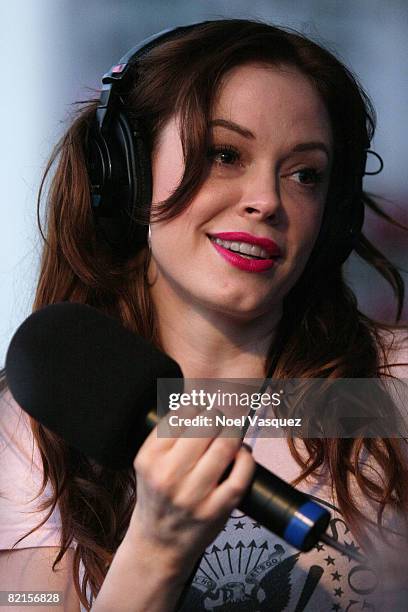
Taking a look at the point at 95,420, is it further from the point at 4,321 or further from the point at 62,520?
the point at 4,321

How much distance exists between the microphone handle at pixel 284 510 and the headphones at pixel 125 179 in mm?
503

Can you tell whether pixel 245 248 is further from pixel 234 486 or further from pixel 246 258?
pixel 234 486

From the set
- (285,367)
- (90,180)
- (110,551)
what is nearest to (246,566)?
(110,551)

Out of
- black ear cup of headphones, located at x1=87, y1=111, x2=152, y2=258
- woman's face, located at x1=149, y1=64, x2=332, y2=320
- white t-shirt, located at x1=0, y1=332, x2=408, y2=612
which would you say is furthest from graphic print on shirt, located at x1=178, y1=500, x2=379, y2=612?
black ear cup of headphones, located at x1=87, y1=111, x2=152, y2=258

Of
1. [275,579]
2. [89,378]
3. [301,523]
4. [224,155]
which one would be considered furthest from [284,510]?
[224,155]

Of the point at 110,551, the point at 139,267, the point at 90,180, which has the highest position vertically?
the point at 90,180

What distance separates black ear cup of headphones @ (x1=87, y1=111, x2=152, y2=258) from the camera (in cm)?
100

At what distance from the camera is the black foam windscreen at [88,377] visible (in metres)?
0.65

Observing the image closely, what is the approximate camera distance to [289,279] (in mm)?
1000

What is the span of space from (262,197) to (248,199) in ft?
0.06

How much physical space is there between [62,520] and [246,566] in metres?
0.23

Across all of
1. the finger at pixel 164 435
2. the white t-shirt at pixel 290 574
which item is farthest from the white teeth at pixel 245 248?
the finger at pixel 164 435

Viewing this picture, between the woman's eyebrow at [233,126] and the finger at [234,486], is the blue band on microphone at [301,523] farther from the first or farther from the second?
the woman's eyebrow at [233,126]

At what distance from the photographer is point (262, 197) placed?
95cm
